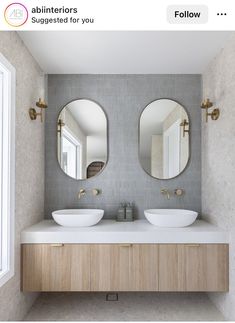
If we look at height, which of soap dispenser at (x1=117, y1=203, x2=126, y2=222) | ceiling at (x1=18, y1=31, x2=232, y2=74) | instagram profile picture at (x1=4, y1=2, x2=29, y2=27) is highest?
ceiling at (x1=18, y1=31, x2=232, y2=74)

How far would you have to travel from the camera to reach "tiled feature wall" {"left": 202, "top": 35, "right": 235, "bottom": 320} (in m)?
2.34

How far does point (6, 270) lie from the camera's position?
7.14ft

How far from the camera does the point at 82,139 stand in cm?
319

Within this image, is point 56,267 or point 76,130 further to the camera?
point 76,130

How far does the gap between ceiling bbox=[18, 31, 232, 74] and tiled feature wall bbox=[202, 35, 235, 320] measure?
0.20 meters

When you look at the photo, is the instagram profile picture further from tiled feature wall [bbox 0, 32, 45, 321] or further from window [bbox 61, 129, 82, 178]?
window [bbox 61, 129, 82, 178]

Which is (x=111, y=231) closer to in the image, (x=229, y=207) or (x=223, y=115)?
(x=229, y=207)

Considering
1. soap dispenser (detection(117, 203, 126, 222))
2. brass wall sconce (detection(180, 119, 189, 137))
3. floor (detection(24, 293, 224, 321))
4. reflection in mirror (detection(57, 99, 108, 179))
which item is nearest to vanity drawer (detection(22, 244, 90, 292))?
floor (detection(24, 293, 224, 321))

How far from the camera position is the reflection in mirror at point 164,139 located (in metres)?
3.18

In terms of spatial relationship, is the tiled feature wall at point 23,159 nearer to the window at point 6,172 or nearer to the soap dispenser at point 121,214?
the window at point 6,172

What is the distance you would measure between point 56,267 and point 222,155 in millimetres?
1725

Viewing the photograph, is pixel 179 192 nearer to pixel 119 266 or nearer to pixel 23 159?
pixel 119 266

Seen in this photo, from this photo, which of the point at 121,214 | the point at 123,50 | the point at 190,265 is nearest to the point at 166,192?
the point at 121,214

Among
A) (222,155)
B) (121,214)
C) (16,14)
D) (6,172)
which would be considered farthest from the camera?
(121,214)
